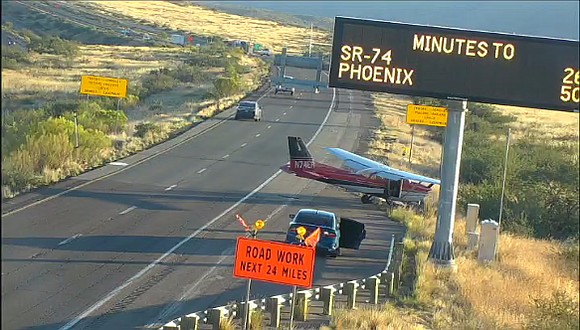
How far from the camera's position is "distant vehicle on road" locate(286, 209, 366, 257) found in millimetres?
19294

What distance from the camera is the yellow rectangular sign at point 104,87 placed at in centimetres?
3425

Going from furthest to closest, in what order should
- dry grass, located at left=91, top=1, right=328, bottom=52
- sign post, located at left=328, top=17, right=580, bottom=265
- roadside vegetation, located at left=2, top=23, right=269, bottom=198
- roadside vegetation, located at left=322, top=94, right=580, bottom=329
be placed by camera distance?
dry grass, located at left=91, top=1, right=328, bottom=52 < roadside vegetation, located at left=2, top=23, right=269, bottom=198 < sign post, located at left=328, top=17, right=580, bottom=265 < roadside vegetation, located at left=322, top=94, right=580, bottom=329

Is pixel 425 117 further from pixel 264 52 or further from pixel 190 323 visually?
pixel 264 52

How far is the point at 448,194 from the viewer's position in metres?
18.9

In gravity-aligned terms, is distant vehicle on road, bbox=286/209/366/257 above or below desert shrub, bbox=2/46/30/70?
below

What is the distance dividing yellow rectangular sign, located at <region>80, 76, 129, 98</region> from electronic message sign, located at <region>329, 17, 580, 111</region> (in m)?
20.4

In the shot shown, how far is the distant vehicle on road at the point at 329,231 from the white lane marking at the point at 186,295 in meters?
1.49

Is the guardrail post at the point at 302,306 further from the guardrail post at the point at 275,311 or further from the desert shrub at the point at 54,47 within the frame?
the desert shrub at the point at 54,47

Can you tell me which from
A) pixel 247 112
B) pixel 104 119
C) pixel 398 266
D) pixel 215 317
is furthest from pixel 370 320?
pixel 247 112

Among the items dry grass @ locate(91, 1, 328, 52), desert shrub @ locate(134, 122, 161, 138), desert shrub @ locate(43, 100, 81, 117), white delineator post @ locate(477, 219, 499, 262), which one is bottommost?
white delineator post @ locate(477, 219, 499, 262)

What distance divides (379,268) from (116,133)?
2577 cm

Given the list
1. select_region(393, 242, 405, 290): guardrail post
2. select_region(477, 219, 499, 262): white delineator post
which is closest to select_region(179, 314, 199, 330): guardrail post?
select_region(393, 242, 405, 290): guardrail post

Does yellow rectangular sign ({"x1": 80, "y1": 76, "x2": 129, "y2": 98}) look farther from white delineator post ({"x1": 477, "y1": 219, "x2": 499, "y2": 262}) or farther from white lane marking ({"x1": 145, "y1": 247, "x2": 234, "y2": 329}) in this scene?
white delineator post ({"x1": 477, "y1": 219, "x2": 499, "y2": 262})

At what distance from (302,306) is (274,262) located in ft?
14.7
